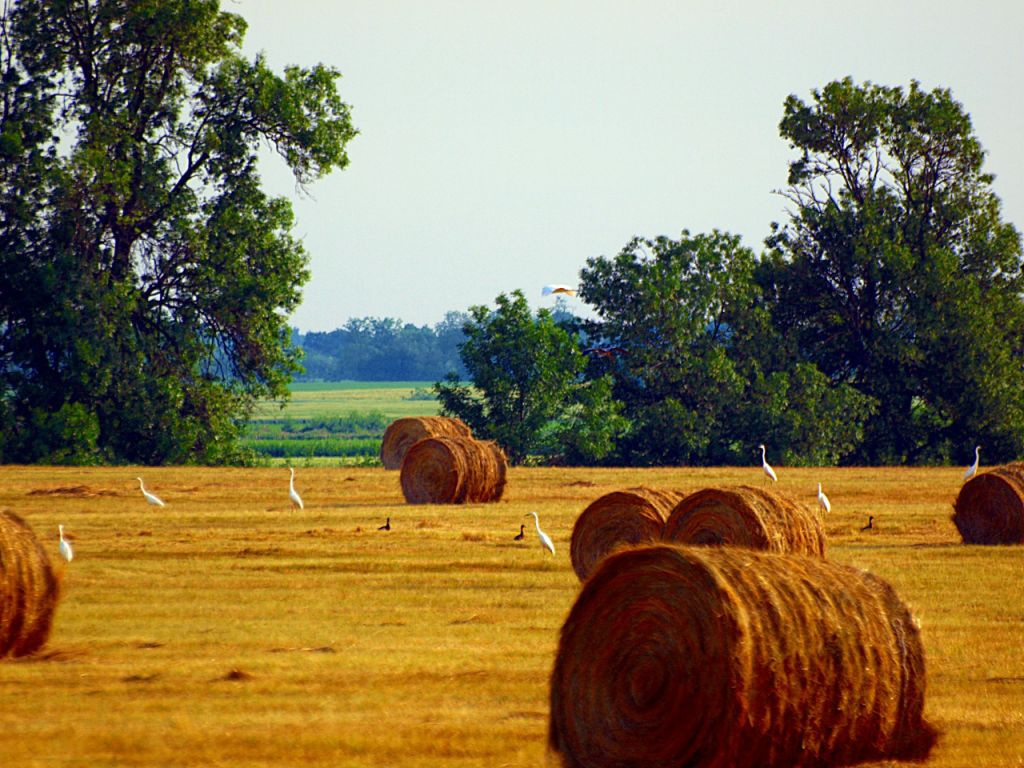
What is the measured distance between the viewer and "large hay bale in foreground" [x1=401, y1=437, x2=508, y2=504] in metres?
25.7

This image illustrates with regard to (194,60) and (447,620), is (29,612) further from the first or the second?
(194,60)

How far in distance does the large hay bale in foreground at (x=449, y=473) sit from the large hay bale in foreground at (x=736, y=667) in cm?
1691

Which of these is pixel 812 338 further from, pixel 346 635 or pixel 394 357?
pixel 394 357

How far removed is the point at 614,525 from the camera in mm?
16266

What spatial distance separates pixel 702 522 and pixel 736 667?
7.48m

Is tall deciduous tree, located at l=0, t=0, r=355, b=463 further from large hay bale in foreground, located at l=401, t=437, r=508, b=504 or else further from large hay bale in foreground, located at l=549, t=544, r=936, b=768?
large hay bale in foreground, located at l=549, t=544, r=936, b=768

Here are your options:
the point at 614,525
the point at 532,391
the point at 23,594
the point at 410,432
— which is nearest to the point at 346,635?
the point at 23,594

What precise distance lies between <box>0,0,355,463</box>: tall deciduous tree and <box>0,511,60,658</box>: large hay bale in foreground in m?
25.7

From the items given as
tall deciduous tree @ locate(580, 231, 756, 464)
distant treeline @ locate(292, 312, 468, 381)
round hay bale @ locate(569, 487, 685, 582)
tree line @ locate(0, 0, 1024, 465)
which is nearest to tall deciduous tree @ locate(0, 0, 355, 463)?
tree line @ locate(0, 0, 1024, 465)

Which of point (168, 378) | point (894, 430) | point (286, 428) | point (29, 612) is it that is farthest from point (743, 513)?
point (286, 428)

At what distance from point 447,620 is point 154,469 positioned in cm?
2283

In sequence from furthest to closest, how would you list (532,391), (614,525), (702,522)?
1. (532,391)
2. (614,525)
3. (702,522)

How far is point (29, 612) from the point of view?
11359 millimetres

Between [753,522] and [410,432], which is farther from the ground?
[753,522]
